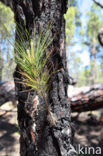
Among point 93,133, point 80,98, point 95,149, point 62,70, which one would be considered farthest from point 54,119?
point 93,133

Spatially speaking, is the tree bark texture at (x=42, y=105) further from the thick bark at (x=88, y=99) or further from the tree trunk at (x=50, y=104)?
the thick bark at (x=88, y=99)

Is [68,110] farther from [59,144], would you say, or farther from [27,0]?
[27,0]

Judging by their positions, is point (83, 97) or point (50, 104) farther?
point (83, 97)

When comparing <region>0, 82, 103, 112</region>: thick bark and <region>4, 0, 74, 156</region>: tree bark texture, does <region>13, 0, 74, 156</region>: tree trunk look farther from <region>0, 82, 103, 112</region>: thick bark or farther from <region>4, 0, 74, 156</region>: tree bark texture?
<region>0, 82, 103, 112</region>: thick bark

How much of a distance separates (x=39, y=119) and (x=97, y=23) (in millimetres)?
16157

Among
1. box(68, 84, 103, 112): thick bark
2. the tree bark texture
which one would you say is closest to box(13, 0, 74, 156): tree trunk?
the tree bark texture

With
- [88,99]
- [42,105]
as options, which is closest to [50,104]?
[42,105]

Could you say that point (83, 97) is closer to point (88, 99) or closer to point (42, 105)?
point (88, 99)

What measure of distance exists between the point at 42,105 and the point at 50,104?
0.07 m

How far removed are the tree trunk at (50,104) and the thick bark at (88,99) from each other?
1.91 metres

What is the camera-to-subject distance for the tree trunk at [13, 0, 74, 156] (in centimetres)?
103

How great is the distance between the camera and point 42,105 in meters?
1.04

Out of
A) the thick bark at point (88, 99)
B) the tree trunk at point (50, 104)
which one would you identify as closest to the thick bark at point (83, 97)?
the thick bark at point (88, 99)

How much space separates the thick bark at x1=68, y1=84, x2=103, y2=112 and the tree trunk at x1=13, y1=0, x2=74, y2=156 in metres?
1.91
